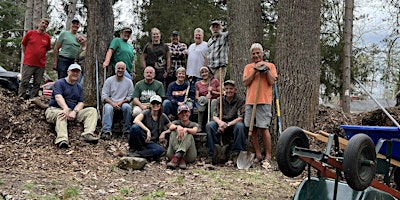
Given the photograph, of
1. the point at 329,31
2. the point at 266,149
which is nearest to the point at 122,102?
the point at 266,149

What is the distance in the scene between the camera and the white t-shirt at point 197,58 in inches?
315

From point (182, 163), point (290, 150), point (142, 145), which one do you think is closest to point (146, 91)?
point (142, 145)

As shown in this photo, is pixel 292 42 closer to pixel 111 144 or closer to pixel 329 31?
pixel 111 144

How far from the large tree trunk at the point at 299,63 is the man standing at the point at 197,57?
1.85 m

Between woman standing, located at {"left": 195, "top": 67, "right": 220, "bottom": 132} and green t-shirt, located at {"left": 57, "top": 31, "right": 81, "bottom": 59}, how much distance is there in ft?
8.28

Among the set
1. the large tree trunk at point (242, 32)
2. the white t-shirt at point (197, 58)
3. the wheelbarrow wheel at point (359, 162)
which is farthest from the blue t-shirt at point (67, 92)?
the wheelbarrow wheel at point (359, 162)

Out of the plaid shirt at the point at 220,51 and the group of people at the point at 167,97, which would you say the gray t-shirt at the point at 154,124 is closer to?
the group of people at the point at 167,97

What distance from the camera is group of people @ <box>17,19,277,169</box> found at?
640cm

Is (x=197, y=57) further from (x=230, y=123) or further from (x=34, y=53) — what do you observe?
(x=34, y=53)

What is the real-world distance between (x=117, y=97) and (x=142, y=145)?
1.22 meters

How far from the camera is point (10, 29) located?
695 inches

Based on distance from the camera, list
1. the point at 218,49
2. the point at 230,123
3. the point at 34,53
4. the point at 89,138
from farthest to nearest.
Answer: the point at 34,53 < the point at 218,49 < the point at 89,138 < the point at 230,123

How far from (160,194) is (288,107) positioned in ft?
8.81

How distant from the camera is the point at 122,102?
24.1ft
